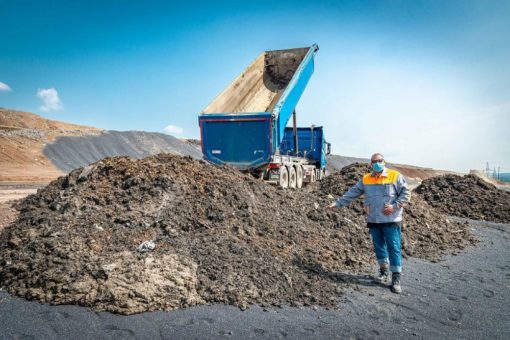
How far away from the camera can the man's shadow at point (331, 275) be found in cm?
446

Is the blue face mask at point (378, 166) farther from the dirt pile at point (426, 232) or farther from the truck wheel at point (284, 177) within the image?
the truck wheel at point (284, 177)

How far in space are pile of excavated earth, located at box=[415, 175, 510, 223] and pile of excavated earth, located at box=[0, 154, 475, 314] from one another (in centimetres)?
382

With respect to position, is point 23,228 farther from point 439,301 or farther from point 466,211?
point 466,211

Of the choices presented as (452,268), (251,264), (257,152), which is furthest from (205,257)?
(257,152)

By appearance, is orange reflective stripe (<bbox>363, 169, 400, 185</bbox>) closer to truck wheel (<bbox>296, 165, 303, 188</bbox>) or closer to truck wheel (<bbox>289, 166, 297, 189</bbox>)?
truck wheel (<bbox>289, 166, 297, 189</bbox>)

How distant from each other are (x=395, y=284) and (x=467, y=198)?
8528mm

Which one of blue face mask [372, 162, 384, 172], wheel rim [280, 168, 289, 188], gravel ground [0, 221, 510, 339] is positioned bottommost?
gravel ground [0, 221, 510, 339]

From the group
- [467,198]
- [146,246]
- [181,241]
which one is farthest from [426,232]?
[467,198]

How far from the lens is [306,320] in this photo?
135 inches

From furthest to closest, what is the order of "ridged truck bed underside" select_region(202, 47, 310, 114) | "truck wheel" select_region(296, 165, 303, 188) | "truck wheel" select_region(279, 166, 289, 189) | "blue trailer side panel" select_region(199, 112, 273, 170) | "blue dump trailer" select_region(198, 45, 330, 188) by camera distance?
1. "truck wheel" select_region(296, 165, 303, 188)
2. "ridged truck bed underside" select_region(202, 47, 310, 114)
3. "truck wheel" select_region(279, 166, 289, 189)
4. "blue dump trailer" select_region(198, 45, 330, 188)
5. "blue trailer side panel" select_region(199, 112, 273, 170)

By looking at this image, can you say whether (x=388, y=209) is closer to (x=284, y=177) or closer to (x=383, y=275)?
(x=383, y=275)

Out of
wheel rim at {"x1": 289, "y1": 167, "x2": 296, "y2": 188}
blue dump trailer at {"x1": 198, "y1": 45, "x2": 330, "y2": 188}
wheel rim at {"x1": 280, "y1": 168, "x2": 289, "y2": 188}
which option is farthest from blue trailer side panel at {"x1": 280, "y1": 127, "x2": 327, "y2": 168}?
wheel rim at {"x1": 280, "y1": 168, "x2": 289, "y2": 188}

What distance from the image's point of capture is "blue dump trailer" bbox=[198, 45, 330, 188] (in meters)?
9.45

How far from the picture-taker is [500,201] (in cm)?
1085
